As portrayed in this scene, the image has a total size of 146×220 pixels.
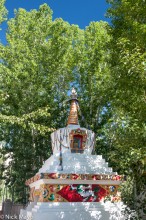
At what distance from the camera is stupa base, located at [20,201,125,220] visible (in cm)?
1184

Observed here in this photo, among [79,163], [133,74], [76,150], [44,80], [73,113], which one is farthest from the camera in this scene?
[44,80]

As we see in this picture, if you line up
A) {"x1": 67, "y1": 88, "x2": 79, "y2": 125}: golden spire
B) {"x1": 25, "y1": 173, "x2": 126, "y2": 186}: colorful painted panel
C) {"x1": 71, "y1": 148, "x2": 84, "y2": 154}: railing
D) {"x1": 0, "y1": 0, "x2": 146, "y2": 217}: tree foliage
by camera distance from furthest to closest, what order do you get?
{"x1": 0, "y1": 0, "x2": 146, "y2": 217}: tree foliage → {"x1": 67, "y1": 88, "x2": 79, "y2": 125}: golden spire → {"x1": 71, "y1": 148, "x2": 84, "y2": 154}: railing → {"x1": 25, "y1": 173, "x2": 126, "y2": 186}: colorful painted panel

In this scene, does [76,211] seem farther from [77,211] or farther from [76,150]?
[76,150]

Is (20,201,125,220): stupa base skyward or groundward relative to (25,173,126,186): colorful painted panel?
groundward

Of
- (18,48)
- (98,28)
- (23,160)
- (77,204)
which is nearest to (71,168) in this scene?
(77,204)

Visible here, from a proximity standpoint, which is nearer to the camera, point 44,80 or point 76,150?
point 76,150

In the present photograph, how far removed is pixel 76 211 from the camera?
12219 mm

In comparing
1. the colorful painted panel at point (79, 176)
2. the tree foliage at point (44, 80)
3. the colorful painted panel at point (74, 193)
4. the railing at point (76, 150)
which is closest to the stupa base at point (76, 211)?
the colorful painted panel at point (74, 193)

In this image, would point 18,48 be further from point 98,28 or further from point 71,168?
point 71,168

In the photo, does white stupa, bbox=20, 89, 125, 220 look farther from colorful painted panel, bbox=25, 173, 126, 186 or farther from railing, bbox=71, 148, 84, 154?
railing, bbox=71, 148, 84, 154

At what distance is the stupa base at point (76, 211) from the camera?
11835 mm

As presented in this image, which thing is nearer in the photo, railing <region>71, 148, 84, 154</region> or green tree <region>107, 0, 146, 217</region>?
green tree <region>107, 0, 146, 217</region>

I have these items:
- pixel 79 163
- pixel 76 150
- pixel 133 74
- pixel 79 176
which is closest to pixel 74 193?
pixel 79 176

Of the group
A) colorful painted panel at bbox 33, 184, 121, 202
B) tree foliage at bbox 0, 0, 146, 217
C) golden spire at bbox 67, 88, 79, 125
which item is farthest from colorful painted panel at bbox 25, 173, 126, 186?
tree foliage at bbox 0, 0, 146, 217
